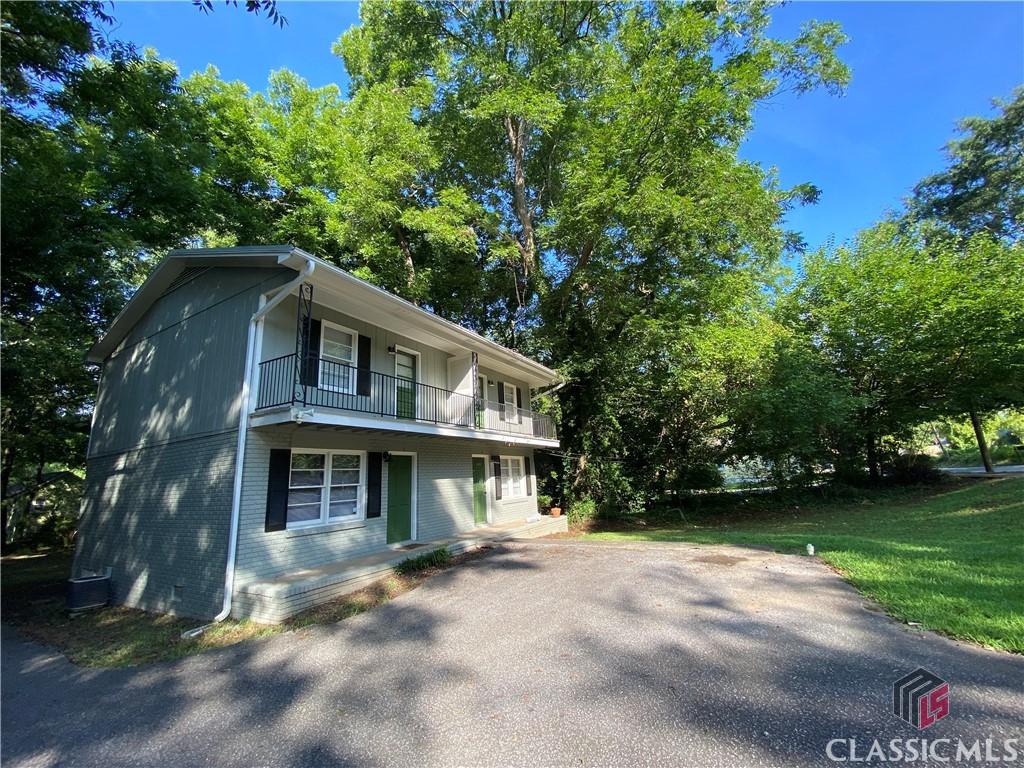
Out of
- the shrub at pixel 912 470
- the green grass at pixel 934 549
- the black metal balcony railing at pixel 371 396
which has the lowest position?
the green grass at pixel 934 549

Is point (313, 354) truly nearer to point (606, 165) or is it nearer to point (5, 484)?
point (606, 165)

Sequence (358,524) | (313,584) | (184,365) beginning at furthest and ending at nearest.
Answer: (184,365) < (358,524) < (313,584)

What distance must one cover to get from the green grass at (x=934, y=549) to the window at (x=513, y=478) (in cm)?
425

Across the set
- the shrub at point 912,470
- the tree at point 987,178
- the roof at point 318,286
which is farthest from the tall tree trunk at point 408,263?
the tree at point 987,178

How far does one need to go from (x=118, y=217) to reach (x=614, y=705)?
15748 mm

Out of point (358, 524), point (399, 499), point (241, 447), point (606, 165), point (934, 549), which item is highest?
point (606, 165)

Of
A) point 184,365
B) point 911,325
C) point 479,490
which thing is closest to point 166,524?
point 184,365

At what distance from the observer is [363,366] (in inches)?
389

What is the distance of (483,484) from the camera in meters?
13.8

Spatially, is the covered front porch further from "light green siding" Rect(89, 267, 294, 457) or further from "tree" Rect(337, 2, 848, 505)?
"tree" Rect(337, 2, 848, 505)

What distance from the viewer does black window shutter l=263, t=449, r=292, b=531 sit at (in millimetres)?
7770

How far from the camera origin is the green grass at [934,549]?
15.6 feet

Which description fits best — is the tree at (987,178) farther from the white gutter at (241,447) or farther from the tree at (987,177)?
the white gutter at (241,447)

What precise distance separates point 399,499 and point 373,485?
980 millimetres
